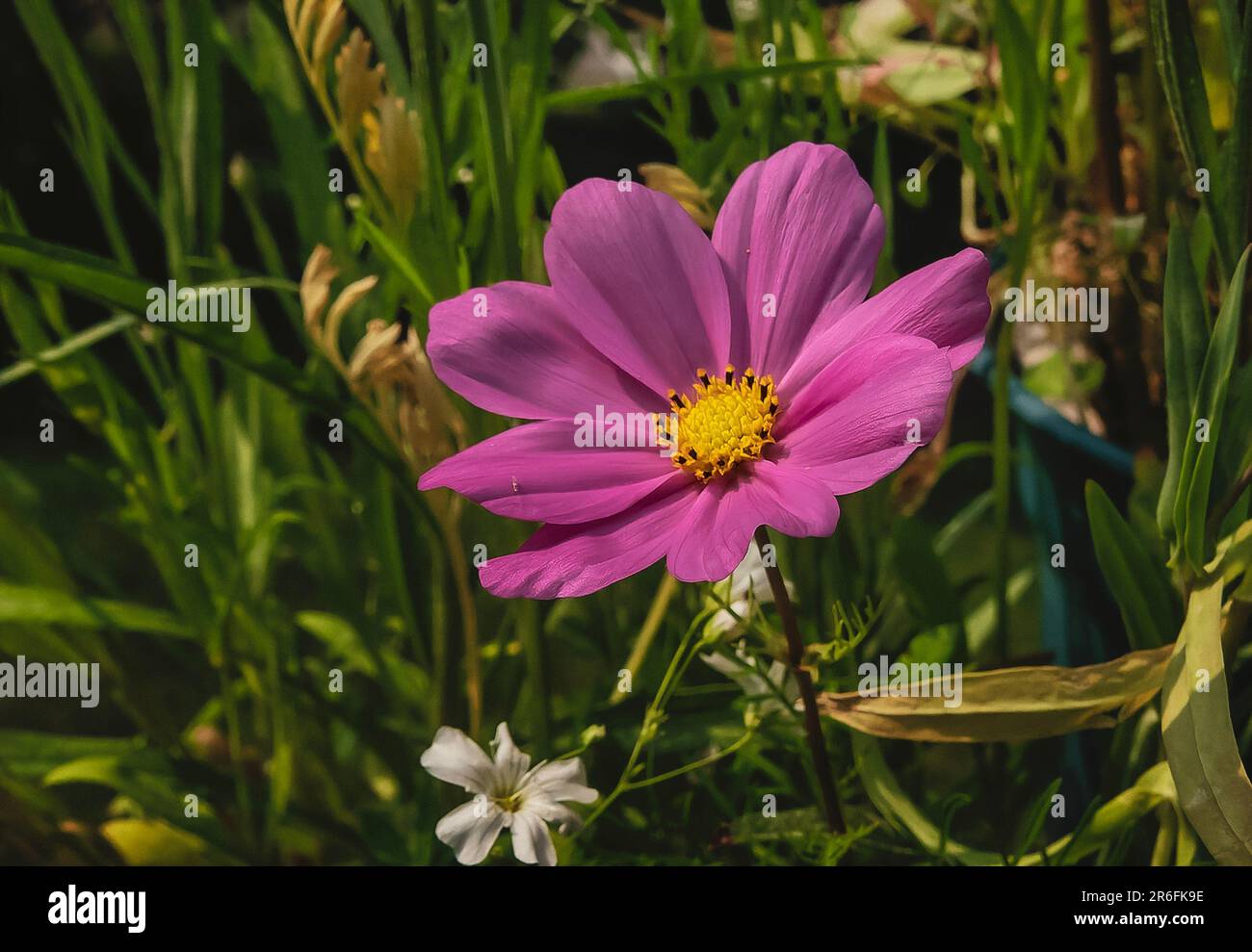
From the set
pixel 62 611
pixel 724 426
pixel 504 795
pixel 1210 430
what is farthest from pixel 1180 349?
pixel 62 611

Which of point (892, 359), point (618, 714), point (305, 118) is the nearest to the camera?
point (892, 359)

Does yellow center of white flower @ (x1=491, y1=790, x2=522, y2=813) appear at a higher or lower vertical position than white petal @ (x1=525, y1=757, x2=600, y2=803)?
lower

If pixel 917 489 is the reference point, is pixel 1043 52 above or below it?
above

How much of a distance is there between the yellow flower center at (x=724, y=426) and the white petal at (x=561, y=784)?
0.09 metres

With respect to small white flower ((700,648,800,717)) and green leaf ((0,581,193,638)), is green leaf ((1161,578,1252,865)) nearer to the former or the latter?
small white flower ((700,648,800,717))

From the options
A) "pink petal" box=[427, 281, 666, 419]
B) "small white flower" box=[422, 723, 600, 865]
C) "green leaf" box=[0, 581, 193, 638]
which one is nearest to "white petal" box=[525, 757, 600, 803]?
"small white flower" box=[422, 723, 600, 865]

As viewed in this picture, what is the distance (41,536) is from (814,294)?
360 mm

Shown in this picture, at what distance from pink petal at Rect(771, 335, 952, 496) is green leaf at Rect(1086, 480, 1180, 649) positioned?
0.09 meters

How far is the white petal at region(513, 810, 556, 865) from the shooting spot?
34 cm

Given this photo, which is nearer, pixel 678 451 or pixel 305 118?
pixel 678 451
